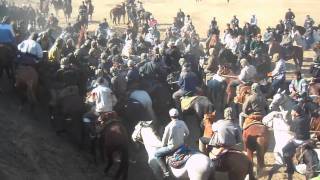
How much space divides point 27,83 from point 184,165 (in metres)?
4.36

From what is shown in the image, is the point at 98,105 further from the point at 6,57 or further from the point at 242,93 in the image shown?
the point at 242,93

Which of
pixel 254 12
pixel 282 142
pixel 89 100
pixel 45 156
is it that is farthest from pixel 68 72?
pixel 254 12

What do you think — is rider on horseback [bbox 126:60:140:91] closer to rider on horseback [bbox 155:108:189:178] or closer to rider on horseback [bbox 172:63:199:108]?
rider on horseback [bbox 172:63:199:108]

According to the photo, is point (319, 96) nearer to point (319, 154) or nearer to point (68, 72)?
point (319, 154)

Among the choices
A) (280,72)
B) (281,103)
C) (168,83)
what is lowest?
(281,103)

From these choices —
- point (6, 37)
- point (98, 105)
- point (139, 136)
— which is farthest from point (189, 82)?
point (6, 37)

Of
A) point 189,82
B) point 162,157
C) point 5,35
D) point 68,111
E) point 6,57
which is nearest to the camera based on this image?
point 162,157

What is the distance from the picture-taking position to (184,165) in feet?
31.2

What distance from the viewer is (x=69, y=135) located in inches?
471

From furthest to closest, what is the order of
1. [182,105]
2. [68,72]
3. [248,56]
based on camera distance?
1. [248,56]
2. [182,105]
3. [68,72]

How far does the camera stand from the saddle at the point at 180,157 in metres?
9.53

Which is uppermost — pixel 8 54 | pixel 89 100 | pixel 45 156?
pixel 8 54

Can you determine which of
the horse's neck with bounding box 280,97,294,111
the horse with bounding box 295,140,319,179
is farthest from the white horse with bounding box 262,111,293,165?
the horse's neck with bounding box 280,97,294,111

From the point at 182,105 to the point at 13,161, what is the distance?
16.2 feet
